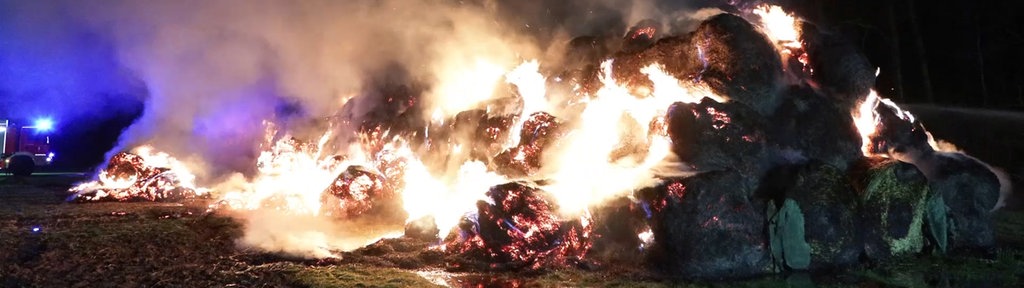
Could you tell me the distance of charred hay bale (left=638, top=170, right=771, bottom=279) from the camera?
28.2ft

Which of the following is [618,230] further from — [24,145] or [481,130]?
[24,145]

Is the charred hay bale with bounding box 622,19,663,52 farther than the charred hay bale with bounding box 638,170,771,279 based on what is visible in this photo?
Yes

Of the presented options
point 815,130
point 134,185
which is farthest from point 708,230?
point 134,185

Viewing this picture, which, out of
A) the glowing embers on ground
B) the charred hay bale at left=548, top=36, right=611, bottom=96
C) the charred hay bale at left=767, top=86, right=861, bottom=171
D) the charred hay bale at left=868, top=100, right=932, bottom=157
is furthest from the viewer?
the glowing embers on ground

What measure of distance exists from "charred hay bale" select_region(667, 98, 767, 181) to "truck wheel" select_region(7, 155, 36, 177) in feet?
77.8

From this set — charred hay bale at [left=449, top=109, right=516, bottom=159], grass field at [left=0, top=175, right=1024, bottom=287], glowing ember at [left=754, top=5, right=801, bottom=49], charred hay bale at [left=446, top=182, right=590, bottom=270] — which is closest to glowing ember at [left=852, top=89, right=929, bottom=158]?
glowing ember at [left=754, top=5, right=801, bottom=49]

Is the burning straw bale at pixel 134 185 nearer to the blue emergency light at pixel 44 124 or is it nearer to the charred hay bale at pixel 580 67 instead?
the blue emergency light at pixel 44 124

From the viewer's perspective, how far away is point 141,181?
55.9ft

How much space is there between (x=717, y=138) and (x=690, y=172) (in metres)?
1.01

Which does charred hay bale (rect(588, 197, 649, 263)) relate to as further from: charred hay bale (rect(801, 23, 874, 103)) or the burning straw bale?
the burning straw bale

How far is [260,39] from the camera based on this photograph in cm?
1880

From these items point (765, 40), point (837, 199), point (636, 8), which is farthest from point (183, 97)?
point (837, 199)

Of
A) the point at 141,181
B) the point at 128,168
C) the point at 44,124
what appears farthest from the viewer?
the point at 44,124

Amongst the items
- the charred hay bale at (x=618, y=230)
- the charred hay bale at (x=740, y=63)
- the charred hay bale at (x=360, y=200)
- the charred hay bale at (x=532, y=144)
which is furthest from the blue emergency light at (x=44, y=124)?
the charred hay bale at (x=740, y=63)
